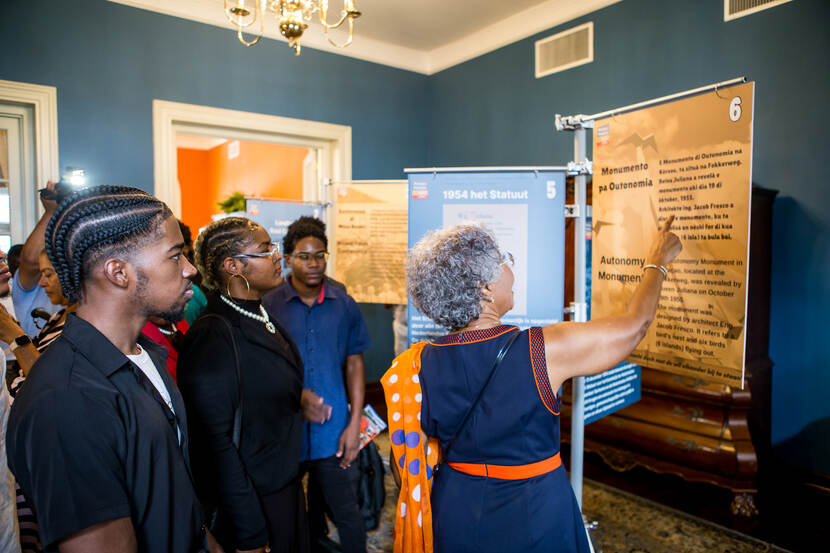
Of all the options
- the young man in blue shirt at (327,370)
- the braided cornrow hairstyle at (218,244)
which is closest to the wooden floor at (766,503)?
the young man in blue shirt at (327,370)

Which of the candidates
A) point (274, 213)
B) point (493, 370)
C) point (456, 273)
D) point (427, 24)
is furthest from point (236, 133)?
point (493, 370)

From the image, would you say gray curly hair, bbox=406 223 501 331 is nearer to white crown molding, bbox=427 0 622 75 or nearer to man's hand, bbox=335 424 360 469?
man's hand, bbox=335 424 360 469

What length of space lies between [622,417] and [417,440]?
2.41 meters

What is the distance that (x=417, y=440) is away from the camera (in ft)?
4.41

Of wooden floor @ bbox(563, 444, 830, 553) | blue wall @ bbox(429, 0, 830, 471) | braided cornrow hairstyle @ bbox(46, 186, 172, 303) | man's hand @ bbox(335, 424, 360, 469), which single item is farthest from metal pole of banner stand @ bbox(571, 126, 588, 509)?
blue wall @ bbox(429, 0, 830, 471)

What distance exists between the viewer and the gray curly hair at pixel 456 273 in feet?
4.19

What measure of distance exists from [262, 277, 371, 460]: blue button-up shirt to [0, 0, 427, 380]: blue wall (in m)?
2.12

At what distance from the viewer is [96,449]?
2.71 ft

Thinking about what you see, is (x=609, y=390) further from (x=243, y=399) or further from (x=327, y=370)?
(x=243, y=399)

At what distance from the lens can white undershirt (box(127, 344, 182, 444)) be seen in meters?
1.07

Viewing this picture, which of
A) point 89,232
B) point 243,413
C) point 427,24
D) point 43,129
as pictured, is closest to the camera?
point 89,232

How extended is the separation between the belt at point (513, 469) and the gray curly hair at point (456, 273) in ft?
1.11

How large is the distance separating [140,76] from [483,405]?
371 centimetres

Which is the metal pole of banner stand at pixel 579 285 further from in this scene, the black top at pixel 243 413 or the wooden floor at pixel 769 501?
the wooden floor at pixel 769 501
